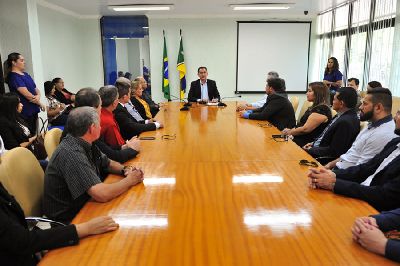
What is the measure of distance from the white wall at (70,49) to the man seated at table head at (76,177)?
5488 millimetres

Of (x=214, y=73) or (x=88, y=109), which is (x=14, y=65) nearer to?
(x=88, y=109)

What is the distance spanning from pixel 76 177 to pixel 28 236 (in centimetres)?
47

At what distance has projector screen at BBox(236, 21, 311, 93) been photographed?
878 centimetres

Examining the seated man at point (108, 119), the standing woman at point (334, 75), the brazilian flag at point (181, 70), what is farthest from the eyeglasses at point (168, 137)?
the brazilian flag at point (181, 70)

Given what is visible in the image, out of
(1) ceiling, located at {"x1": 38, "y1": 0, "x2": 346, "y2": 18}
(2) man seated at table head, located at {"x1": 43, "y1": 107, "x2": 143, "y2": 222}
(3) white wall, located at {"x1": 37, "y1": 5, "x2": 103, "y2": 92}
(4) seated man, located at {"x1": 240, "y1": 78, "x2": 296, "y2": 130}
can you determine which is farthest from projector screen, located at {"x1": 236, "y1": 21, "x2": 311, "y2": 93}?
(2) man seated at table head, located at {"x1": 43, "y1": 107, "x2": 143, "y2": 222}

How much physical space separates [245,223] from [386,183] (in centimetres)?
99

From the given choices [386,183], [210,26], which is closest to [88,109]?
[386,183]

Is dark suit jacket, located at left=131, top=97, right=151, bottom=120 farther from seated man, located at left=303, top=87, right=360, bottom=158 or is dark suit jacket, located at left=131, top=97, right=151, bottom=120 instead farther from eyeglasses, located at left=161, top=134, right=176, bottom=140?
seated man, located at left=303, top=87, right=360, bottom=158

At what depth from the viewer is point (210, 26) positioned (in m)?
8.90

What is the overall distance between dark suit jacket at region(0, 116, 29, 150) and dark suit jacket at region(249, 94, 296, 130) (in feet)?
9.28

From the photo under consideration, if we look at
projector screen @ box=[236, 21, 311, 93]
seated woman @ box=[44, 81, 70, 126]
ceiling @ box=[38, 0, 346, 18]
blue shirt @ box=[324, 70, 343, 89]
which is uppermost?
ceiling @ box=[38, 0, 346, 18]

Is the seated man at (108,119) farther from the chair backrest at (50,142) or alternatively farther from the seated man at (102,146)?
the chair backrest at (50,142)

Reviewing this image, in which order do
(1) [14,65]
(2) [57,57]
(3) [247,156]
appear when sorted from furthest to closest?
1. (2) [57,57]
2. (1) [14,65]
3. (3) [247,156]

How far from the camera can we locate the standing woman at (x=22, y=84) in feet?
17.5
